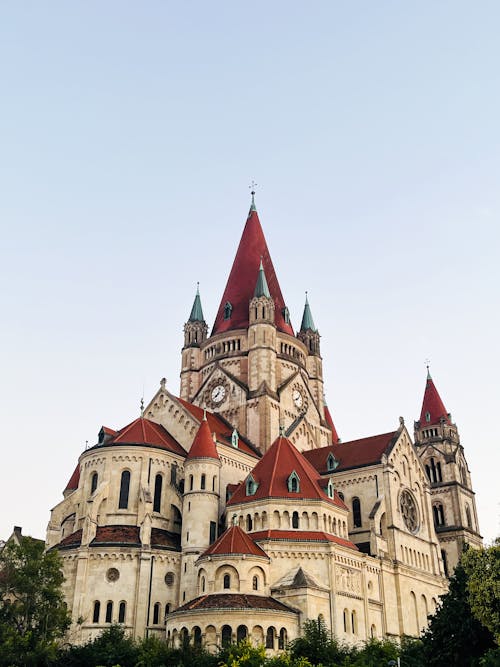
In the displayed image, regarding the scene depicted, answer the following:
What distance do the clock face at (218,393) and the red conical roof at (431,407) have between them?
2776 cm

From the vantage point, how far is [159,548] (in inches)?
1816

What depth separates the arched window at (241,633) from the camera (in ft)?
125

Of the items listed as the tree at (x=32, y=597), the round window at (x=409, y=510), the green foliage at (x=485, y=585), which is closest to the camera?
the green foliage at (x=485, y=585)

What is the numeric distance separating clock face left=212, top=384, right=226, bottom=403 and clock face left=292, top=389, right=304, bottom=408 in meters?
6.42

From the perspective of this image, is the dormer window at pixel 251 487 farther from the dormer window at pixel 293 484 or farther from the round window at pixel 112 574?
the round window at pixel 112 574

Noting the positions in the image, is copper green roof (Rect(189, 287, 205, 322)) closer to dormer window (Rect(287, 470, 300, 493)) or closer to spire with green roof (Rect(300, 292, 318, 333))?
spire with green roof (Rect(300, 292, 318, 333))

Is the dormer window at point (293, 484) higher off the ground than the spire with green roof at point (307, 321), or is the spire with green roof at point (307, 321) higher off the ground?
the spire with green roof at point (307, 321)

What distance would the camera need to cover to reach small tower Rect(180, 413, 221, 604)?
45.9 meters

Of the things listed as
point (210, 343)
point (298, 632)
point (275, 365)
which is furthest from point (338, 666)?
point (210, 343)

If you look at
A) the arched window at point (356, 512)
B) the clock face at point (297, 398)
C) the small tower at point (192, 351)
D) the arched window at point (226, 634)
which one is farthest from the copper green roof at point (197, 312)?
the arched window at point (226, 634)

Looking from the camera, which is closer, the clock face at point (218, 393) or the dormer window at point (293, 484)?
the dormer window at point (293, 484)

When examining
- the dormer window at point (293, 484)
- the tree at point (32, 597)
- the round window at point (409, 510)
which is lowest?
the tree at point (32, 597)

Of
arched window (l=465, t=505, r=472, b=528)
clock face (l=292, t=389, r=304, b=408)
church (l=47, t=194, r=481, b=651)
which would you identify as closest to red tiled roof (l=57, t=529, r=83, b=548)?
church (l=47, t=194, r=481, b=651)

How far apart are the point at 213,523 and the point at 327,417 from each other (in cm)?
3025
